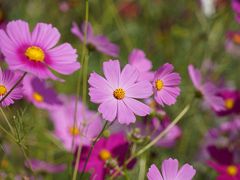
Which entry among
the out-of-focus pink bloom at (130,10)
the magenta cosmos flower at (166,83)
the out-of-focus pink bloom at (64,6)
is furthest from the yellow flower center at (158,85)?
the out-of-focus pink bloom at (130,10)

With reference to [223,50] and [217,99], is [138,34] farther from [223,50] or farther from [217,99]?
[217,99]

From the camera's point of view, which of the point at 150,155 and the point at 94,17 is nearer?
the point at 150,155

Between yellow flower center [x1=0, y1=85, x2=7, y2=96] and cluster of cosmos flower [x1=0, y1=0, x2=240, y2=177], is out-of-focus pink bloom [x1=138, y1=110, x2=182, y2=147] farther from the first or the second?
yellow flower center [x1=0, y1=85, x2=7, y2=96]

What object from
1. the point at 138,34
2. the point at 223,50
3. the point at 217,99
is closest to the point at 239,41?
the point at 223,50

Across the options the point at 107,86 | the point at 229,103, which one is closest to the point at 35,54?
the point at 107,86

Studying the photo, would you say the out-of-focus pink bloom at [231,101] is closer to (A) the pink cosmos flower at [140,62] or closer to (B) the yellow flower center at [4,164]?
(A) the pink cosmos flower at [140,62]
